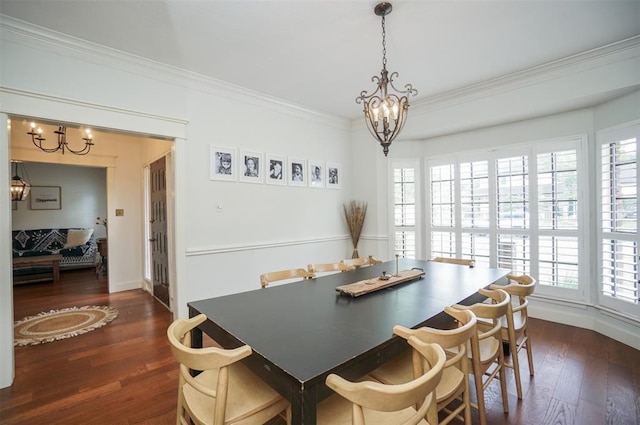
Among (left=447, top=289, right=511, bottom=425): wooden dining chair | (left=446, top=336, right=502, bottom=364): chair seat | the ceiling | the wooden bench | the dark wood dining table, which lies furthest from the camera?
the wooden bench

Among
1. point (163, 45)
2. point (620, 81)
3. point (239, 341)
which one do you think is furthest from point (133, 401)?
point (620, 81)

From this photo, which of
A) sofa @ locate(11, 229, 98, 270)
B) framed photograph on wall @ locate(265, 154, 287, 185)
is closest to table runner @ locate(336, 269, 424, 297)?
framed photograph on wall @ locate(265, 154, 287, 185)

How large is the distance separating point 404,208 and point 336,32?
278 centimetres

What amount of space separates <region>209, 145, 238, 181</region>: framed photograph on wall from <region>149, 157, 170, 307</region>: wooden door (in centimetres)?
110

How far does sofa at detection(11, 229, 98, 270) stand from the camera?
6.06 m

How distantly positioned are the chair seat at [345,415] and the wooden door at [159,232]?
3396 millimetres

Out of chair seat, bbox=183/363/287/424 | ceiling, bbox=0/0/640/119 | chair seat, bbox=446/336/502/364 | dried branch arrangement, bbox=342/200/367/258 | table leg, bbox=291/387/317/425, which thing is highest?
ceiling, bbox=0/0/640/119

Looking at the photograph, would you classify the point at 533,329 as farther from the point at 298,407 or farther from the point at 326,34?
the point at 326,34

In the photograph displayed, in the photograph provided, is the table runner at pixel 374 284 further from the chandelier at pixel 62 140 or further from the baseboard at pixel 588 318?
the chandelier at pixel 62 140

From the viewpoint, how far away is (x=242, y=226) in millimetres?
3498

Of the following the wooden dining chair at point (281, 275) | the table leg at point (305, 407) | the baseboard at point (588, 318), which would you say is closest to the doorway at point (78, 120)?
the wooden dining chair at point (281, 275)

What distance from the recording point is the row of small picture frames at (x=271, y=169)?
3.35 metres

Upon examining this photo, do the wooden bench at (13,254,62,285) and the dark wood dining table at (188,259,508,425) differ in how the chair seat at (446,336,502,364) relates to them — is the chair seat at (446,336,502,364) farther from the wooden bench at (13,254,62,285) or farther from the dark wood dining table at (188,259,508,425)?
the wooden bench at (13,254,62,285)

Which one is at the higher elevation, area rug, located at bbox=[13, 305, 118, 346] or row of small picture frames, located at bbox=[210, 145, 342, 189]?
row of small picture frames, located at bbox=[210, 145, 342, 189]
